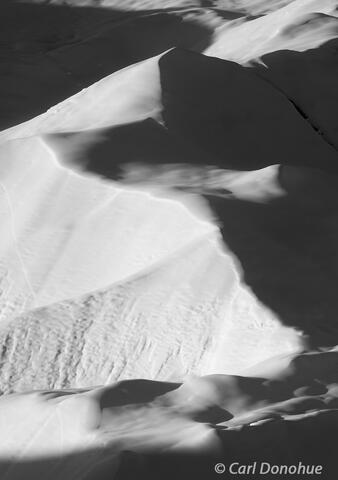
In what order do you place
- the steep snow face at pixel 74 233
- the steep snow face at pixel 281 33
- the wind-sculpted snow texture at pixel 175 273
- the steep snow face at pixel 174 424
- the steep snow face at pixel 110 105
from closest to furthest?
the steep snow face at pixel 174 424
the wind-sculpted snow texture at pixel 175 273
the steep snow face at pixel 74 233
the steep snow face at pixel 110 105
the steep snow face at pixel 281 33

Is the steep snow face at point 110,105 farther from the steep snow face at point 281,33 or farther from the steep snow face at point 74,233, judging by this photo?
the steep snow face at point 281,33

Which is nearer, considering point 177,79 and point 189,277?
point 189,277

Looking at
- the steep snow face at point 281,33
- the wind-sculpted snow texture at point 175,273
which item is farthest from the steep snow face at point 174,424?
the steep snow face at point 281,33

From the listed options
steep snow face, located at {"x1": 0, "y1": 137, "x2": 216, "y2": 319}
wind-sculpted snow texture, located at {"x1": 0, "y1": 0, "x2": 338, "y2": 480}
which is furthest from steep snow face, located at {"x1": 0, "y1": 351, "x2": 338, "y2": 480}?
steep snow face, located at {"x1": 0, "y1": 137, "x2": 216, "y2": 319}

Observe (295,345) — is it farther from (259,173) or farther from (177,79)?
(177,79)

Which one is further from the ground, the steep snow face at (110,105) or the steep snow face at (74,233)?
the steep snow face at (110,105)

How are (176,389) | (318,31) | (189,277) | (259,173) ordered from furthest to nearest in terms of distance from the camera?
(318,31)
(259,173)
(189,277)
(176,389)

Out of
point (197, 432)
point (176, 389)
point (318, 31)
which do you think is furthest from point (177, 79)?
Result: point (197, 432)

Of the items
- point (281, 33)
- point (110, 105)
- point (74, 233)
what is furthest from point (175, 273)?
point (281, 33)

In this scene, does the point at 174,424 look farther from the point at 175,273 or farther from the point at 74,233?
the point at 74,233
